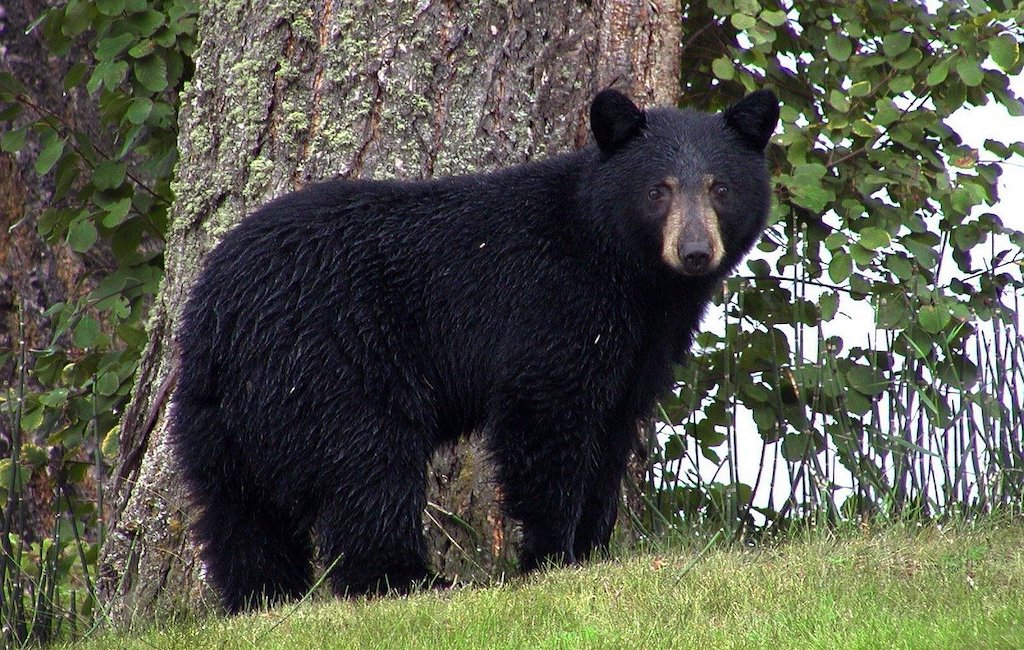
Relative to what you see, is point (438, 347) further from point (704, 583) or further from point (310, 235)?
point (704, 583)

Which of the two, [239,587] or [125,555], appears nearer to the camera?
[239,587]

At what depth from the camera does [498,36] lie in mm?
5242

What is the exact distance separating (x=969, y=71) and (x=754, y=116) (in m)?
1.20

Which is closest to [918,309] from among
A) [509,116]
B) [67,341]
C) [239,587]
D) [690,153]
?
[690,153]

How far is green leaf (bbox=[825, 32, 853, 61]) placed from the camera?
5.79 metres

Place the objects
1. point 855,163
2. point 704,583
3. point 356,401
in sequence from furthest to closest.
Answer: point 855,163 < point 356,401 < point 704,583

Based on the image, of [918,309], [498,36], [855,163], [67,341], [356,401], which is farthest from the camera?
[67,341]

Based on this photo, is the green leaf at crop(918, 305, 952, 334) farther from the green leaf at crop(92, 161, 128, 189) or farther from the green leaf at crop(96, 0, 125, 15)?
the green leaf at crop(96, 0, 125, 15)

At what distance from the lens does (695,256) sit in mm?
4426

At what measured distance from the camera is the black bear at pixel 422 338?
178 inches

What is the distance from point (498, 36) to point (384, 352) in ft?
4.76

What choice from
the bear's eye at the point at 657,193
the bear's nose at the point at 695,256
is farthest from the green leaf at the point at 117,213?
the bear's nose at the point at 695,256

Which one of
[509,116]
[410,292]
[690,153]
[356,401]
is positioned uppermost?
[509,116]

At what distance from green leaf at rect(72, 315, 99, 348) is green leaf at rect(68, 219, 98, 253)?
0.32m
